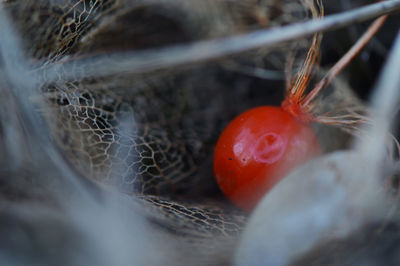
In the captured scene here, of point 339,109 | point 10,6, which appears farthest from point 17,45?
point 339,109

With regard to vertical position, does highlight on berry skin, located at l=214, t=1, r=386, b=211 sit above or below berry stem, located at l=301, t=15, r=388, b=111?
below

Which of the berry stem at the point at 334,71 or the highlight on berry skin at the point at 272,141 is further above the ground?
the berry stem at the point at 334,71

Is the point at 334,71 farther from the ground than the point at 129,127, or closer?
farther from the ground

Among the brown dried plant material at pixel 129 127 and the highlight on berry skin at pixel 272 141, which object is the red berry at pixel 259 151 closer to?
the highlight on berry skin at pixel 272 141

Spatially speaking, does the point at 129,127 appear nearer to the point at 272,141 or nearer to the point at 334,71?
the point at 272,141

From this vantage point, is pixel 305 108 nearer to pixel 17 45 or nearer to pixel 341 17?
pixel 341 17

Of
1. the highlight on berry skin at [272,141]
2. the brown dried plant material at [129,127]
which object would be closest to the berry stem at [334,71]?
the highlight on berry skin at [272,141]

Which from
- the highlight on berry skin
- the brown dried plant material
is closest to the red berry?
the highlight on berry skin

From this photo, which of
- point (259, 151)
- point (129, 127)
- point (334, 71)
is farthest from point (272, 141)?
point (129, 127)

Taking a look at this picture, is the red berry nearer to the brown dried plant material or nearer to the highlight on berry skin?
the highlight on berry skin
